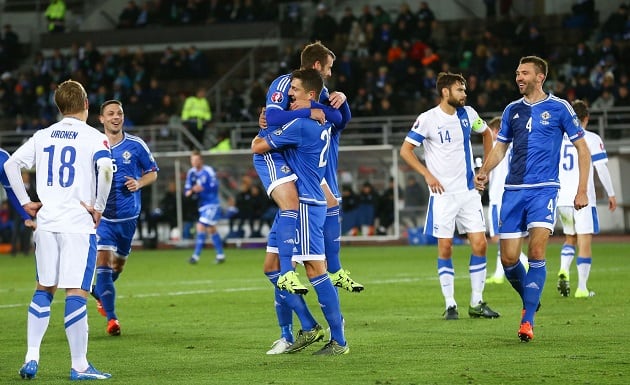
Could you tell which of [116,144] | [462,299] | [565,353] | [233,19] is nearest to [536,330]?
[565,353]

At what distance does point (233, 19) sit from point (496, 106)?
1226 cm

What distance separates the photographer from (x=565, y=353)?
9.65 m

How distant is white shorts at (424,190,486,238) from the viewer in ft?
43.3

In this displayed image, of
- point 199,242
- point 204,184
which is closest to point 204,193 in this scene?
point 204,184

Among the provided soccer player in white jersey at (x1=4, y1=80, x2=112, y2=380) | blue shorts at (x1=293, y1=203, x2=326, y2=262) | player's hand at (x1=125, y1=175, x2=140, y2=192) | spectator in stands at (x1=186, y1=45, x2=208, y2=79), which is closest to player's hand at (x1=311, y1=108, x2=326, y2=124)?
blue shorts at (x1=293, y1=203, x2=326, y2=262)

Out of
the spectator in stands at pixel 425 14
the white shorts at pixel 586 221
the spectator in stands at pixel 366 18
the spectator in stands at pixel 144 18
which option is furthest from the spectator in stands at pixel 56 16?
the white shorts at pixel 586 221

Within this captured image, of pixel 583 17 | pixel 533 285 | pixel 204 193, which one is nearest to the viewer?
pixel 533 285

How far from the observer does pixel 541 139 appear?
36.3ft

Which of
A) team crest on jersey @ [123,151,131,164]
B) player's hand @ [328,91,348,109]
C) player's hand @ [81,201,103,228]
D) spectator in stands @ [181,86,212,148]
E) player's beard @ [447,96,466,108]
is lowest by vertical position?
player's hand @ [81,201,103,228]

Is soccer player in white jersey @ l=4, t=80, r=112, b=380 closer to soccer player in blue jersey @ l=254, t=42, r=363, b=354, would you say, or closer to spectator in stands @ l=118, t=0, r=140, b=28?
soccer player in blue jersey @ l=254, t=42, r=363, b=354

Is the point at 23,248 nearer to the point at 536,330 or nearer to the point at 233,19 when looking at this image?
the point at 233,19

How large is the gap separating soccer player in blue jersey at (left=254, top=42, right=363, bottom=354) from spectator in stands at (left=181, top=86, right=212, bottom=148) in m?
24.6

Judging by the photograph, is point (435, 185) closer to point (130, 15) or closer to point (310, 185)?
point (310, 185)

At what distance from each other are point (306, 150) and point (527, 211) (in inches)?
92.0
